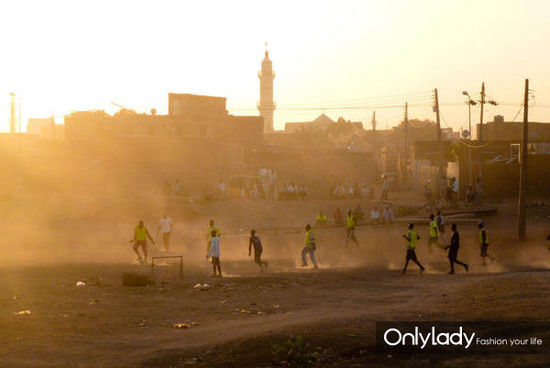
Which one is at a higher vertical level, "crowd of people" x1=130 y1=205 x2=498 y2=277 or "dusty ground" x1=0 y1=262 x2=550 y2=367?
"crowd of people" x1=130 y1=205 x2=498 y2=277

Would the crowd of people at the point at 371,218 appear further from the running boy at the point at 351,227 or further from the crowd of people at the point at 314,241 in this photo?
the running boy at the point at 351,227

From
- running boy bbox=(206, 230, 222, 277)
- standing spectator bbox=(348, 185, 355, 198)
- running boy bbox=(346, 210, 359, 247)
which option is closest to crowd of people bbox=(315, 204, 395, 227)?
A: running boy bbox=(346, 210, 359, 247)

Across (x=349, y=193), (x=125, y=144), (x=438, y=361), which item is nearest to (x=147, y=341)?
(x=438, y=361)

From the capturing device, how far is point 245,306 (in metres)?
18.8

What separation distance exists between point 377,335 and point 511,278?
742cm

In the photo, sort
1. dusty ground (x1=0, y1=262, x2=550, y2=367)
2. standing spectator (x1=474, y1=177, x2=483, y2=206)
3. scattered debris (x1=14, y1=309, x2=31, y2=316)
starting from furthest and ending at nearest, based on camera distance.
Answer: standing spectator (x1=474, y1=177, x2=483, y2=206)
scattered debris (x1=14, y1=309, x2=31, y2=316)
dusty ground (x1=0, y1=262, x2=550, y2=367)

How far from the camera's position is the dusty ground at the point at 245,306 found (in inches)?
520

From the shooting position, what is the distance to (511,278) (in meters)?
20.0

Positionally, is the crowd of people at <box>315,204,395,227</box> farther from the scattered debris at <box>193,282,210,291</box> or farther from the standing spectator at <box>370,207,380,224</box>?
the scattered debris at <box>193,282,210,291</box>

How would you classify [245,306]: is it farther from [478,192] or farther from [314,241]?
[478,192]

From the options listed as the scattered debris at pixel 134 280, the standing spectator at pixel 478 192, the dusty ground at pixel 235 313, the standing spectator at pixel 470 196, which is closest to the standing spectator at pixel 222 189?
the standing spectator at pixel 470 196

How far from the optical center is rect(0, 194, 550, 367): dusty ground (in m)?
13.2

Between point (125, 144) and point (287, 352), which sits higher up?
point (125, 144)

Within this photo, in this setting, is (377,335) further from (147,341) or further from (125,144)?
(125,144)
